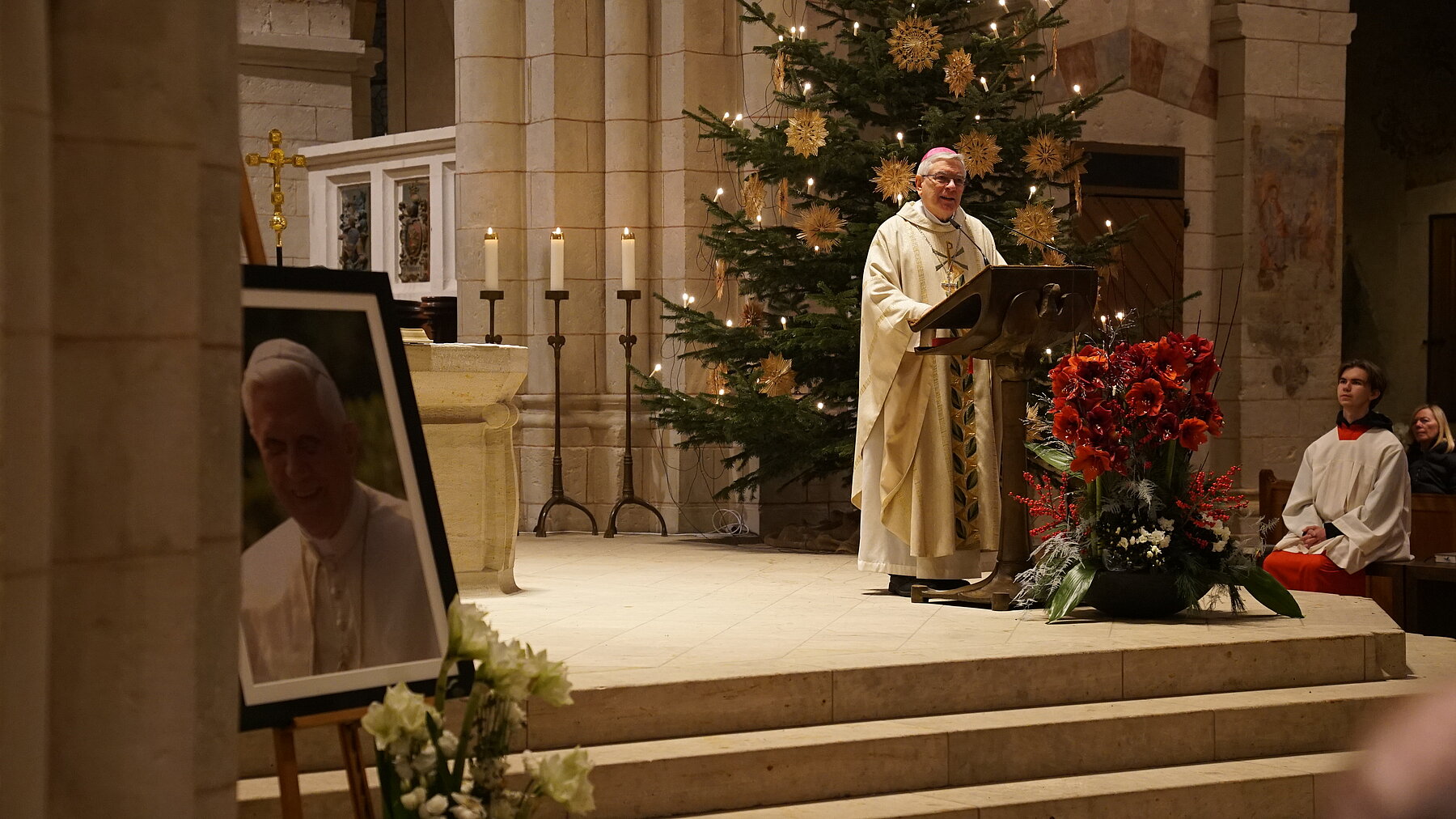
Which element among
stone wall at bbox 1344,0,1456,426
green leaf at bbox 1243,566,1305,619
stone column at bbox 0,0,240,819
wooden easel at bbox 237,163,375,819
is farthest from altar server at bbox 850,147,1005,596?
stone wall at bbox 1344,0,1456,426

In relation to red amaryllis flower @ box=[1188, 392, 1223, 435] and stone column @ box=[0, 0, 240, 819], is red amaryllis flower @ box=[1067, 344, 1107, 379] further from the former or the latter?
stone column @ box=[0, 0, 240, 819]

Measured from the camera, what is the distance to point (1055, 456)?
6.33 metres

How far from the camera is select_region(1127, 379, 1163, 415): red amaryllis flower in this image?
19.7 ft

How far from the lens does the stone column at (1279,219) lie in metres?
11.4

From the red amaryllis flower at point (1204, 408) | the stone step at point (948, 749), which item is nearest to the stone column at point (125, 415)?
the stone step at point (948, 749)

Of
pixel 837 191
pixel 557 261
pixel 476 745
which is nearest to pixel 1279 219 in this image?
pixel 837 191

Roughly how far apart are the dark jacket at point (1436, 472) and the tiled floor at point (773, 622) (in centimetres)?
188

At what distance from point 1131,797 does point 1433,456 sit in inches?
184

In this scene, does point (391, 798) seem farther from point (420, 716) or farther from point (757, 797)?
point (757, 797)

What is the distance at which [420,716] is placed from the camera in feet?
8.92

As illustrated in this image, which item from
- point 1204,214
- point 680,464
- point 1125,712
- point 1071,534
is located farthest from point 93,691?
point 1204,214

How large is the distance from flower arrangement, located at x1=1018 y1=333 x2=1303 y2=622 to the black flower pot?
0.03 metres

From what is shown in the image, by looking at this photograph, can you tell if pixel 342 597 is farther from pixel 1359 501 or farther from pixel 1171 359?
pixel 1359 501

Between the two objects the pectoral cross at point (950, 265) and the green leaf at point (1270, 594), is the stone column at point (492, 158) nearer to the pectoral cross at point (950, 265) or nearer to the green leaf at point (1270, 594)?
the pectoral cross at point (950, 265)
